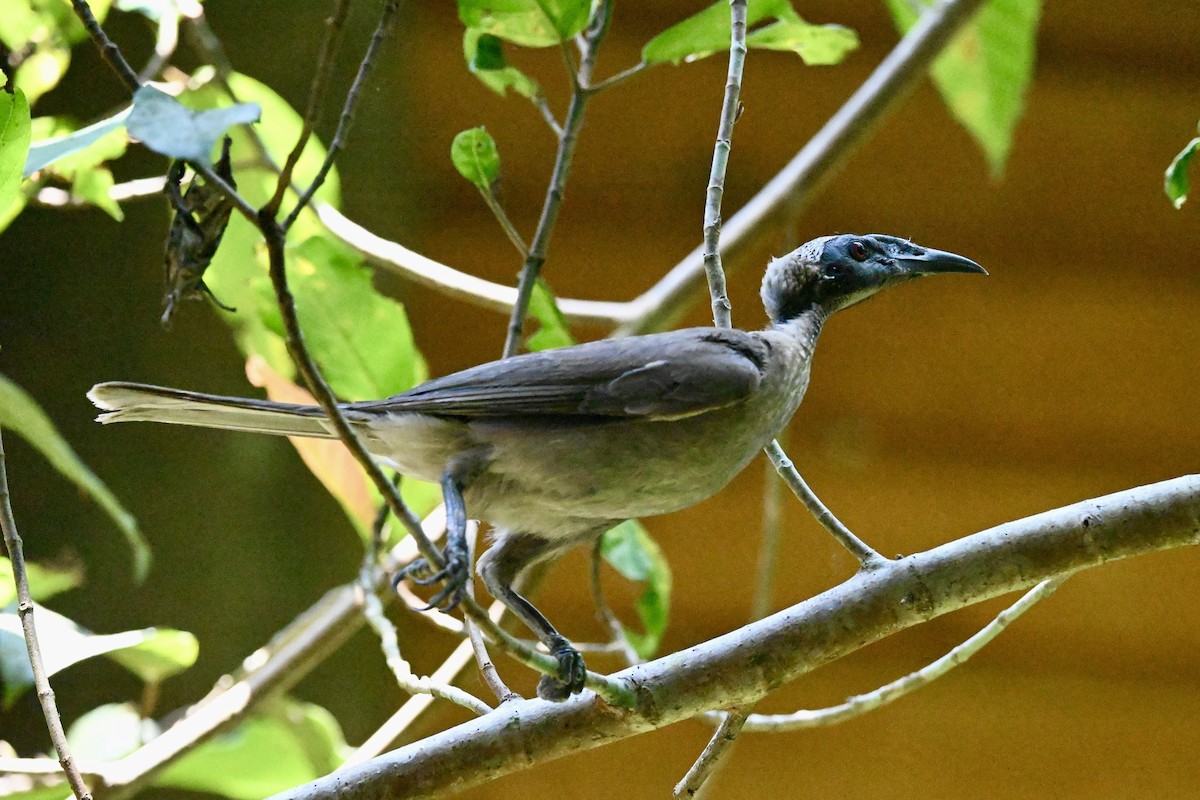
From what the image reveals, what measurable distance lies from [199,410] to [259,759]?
29.3 inches

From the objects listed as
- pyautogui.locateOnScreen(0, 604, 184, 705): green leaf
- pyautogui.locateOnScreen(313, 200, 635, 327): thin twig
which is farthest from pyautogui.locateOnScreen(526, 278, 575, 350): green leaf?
pyautogui.locateOnScreen(0, 604, 184, 705): green leaf

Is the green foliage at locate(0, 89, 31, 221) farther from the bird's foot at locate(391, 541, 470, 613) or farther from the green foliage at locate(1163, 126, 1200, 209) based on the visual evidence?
the green foliage at locate(1163, 126, 1200, 209)

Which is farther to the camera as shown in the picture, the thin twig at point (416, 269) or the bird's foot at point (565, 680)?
the thin twig at point (416, 269)

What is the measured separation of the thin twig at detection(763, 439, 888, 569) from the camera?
1.07 metres

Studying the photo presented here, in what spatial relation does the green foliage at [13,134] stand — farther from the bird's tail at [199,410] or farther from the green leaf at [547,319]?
the green leaf at [547,319]

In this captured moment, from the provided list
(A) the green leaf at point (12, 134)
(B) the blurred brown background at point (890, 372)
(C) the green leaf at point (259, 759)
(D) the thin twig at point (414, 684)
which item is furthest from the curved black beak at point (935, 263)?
(C) the green leaf at point (259, 759)

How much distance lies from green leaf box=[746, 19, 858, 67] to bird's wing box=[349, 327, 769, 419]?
0.53 meters

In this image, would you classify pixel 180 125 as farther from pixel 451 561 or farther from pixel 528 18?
pixel 528 18

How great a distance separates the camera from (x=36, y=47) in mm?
1590

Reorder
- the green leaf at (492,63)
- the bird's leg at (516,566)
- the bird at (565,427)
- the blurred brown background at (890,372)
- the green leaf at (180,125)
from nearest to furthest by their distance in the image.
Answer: the green leaf at (180,125) < the bird at (565,427) < the bird's leg at (516,566) < the green leaf at (492,63) < the blurred brown background at (890,372)

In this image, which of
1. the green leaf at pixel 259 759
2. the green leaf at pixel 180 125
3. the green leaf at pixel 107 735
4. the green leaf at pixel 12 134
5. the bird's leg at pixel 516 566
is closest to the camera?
the green leaf at pixel 180 125

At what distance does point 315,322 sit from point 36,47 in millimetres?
611

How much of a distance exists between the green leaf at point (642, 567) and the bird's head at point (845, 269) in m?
0.43

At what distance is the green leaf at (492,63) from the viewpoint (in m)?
1.49
